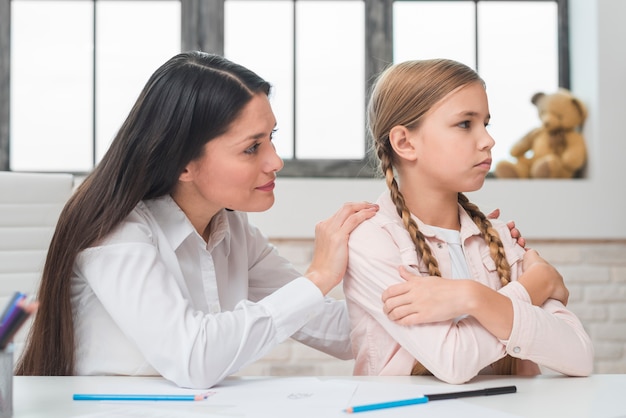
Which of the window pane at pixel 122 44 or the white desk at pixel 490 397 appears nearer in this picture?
the white desk at pixel 490 397

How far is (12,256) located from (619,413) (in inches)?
57.8

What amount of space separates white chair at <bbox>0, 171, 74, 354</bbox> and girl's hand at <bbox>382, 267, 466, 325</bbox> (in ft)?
3.35

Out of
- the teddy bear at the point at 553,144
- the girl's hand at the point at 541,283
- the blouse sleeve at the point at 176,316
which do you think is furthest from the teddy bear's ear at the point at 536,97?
the blouse sleeve at the point at 176,316

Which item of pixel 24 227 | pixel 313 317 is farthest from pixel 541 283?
pixel 24 227

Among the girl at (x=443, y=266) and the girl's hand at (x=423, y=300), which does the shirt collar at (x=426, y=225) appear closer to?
the girl at (x=443, y=266)

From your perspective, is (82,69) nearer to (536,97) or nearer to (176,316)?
(536,97)

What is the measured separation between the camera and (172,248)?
138 centimetres

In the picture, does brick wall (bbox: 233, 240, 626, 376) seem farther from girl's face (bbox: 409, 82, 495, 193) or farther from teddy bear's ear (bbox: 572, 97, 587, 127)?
girl's face (bbox: 409, 82, 495, 193)

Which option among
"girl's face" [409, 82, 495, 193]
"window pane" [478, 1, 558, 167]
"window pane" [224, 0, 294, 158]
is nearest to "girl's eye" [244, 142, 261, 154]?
"girl's face" [409, 82, 495, 193]

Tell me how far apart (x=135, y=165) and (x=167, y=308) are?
29 cm

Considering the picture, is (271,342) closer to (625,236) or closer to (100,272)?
(100,272)

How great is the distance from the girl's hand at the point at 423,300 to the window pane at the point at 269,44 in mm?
1719

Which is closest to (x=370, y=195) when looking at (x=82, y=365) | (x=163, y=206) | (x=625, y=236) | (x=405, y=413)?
(x=625, y=236)

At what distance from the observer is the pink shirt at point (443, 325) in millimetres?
1180
